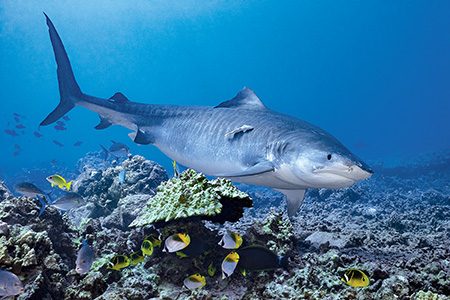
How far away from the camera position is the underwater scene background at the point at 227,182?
3.91 metres

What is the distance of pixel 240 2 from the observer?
142 meters

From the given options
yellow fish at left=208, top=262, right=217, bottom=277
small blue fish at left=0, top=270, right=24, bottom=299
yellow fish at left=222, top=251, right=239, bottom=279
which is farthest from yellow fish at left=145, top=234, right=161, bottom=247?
small blue fish at left=0, top=270, right=24, bottom=299

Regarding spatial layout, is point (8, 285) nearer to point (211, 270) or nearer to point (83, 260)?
point (83, 260)

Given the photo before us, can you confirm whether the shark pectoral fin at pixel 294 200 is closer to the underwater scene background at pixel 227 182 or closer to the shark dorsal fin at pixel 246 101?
the underwater scene background at pixel 227 182

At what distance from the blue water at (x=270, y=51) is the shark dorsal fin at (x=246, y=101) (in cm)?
12558

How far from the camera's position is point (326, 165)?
4473mm

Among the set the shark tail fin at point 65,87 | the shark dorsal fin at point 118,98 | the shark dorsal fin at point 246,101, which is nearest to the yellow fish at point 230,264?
the shark dorsal fin at point 246,101

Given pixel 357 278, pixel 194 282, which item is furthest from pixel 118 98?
pixel 357 278

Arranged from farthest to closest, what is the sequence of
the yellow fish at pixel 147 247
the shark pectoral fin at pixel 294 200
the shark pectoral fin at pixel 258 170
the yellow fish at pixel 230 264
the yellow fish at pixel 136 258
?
the shark pectoral fin at pixel 294 200
the shark pectoral fin at pixel 258 170
the yellow fish at pixel 136 258
the yellow fish at pixel 147 247
the yellow fish at pixel 230 264

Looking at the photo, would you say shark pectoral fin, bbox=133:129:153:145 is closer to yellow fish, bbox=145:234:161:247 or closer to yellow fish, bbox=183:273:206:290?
yellow fish, bbox=145:234:161:247

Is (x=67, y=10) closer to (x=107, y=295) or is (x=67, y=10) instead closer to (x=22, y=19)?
(x=22, y=19)

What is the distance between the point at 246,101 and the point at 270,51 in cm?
18850

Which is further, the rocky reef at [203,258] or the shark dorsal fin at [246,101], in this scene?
the shark dorsal fin at [246,101]

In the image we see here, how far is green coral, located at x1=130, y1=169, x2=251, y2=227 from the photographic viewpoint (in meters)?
4.05
